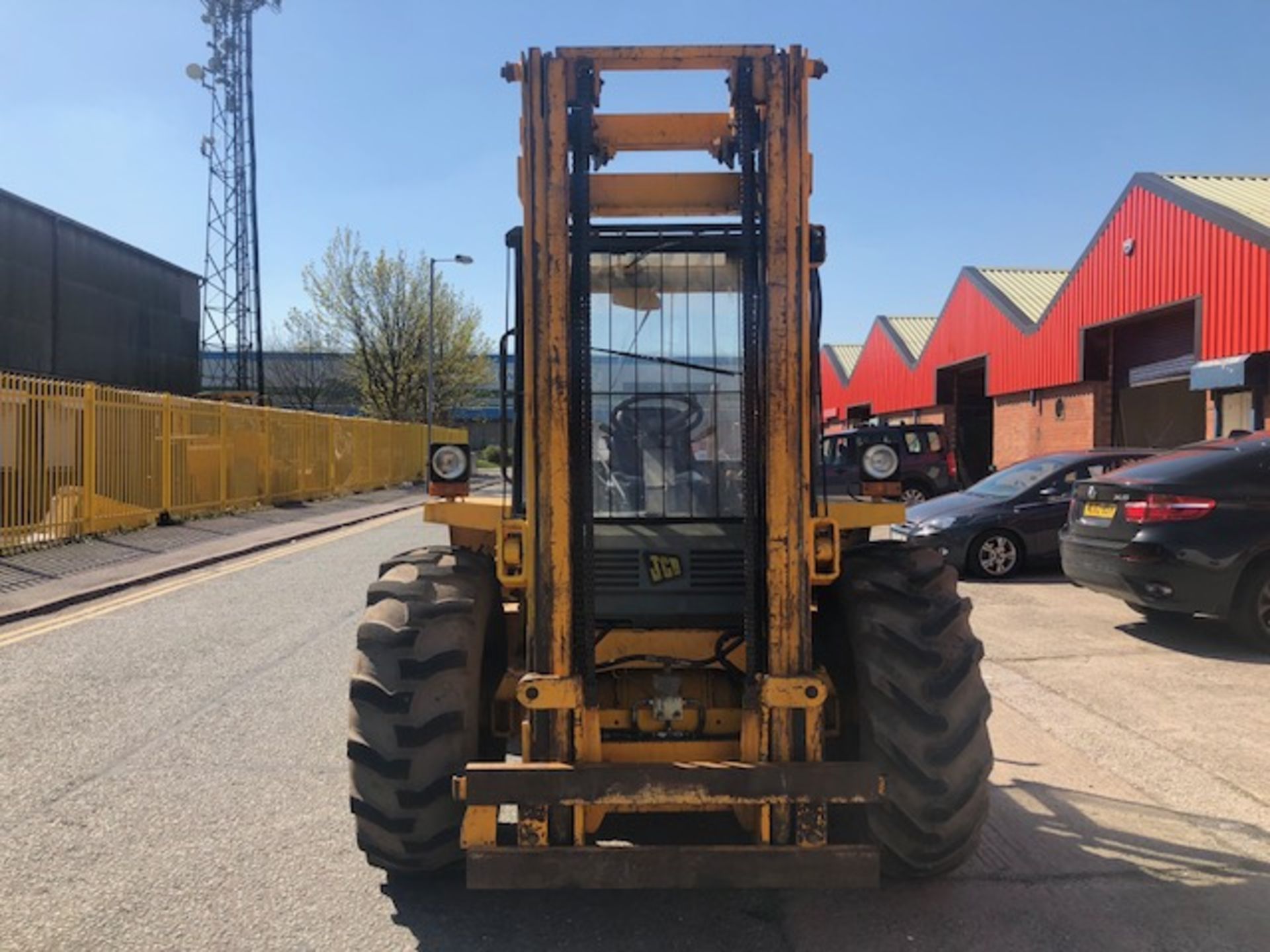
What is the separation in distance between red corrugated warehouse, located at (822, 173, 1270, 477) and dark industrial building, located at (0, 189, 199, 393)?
19807mm

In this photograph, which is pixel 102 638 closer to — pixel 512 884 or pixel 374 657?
pixel 374 657

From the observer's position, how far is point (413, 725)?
3.05m

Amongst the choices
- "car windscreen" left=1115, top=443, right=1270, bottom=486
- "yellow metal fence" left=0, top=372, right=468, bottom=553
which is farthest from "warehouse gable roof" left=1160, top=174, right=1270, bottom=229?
"yellow metal fence" left=0, top=372, right=468, bottom=553

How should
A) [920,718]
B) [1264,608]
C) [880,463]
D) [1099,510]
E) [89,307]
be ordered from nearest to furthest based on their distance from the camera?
[920,718] → [880,463] → [1264,608] → [1099,510] → [89,307]

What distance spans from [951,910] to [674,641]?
131 cm

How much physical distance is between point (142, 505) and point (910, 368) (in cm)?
2595

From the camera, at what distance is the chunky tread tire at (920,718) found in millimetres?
3014

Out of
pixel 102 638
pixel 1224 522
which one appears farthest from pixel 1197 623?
pixel 102 638

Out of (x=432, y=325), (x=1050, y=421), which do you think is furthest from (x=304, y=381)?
(x=1050, y=421)

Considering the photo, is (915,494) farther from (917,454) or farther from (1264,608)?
(1264,608)

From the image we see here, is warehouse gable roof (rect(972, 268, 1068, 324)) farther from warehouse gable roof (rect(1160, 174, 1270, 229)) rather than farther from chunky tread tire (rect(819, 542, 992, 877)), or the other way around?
chunky tread tire (rect(819, 542, 992, 877))

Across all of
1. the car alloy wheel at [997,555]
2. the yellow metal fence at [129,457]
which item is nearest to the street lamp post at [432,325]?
the yellow metal fence at [129,457]

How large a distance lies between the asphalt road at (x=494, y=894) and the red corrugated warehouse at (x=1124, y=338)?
1037cm

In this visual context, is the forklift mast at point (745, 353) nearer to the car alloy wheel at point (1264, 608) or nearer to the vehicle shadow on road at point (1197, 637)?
the vehicle shadow on road at point (1197, 637)
